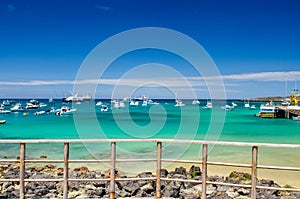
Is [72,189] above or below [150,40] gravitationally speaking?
below

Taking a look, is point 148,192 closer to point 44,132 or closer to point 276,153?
point 276,153

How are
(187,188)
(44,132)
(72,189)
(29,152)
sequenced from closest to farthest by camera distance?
(72,189) < (187,188) < (29,152) < (44,132)

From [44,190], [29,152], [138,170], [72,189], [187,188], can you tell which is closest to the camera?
[44,190]

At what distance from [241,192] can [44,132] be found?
939 inches

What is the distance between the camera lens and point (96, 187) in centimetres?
721

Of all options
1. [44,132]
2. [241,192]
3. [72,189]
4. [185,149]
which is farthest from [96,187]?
[44,132]

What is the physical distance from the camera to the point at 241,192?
23.2ft

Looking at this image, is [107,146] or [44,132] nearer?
[107,146]

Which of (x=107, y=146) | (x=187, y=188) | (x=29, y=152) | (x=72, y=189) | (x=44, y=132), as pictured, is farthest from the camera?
(x=44, y=132)

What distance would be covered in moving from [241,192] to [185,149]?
423 inches

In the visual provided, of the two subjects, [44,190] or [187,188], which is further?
[187,188]

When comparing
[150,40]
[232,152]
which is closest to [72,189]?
[150,40]

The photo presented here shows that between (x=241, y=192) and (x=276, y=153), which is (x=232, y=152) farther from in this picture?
(x=241, y=192)

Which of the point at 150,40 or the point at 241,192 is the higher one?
the point at 150,40
